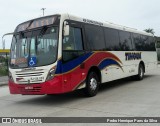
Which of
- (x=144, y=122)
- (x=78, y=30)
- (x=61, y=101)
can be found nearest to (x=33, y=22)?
(x=78, y=30)

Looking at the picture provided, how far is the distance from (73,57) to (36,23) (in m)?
1.84

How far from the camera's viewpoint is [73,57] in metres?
10.2

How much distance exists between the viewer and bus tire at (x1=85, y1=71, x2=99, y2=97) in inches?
430

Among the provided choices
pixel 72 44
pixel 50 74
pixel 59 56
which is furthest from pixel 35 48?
pixel 72 44

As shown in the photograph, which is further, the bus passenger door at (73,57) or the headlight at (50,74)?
the bus passenger door at (73,57)

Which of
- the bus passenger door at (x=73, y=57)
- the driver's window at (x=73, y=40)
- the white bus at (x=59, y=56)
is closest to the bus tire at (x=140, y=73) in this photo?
the white bus at (x=59, y=56)

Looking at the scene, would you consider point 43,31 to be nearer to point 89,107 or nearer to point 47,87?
point 47,87

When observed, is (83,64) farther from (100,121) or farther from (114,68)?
(100,121)

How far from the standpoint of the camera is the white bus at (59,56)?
955 cm

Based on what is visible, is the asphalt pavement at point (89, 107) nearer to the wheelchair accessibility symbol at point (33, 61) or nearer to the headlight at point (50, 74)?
the headlight at point (50, 74)

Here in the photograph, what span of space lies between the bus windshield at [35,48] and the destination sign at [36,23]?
201mm

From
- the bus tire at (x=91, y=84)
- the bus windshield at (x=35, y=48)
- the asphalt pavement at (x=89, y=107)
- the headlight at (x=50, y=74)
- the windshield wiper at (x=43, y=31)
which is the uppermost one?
the windshield wiper at (x=43, y=31)

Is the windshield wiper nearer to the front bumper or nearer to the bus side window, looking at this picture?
the bus side window

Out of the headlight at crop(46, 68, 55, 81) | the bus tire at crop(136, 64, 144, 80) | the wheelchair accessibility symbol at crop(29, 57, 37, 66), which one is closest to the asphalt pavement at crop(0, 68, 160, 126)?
the headlight at crop(46, 68, 55, 81)
